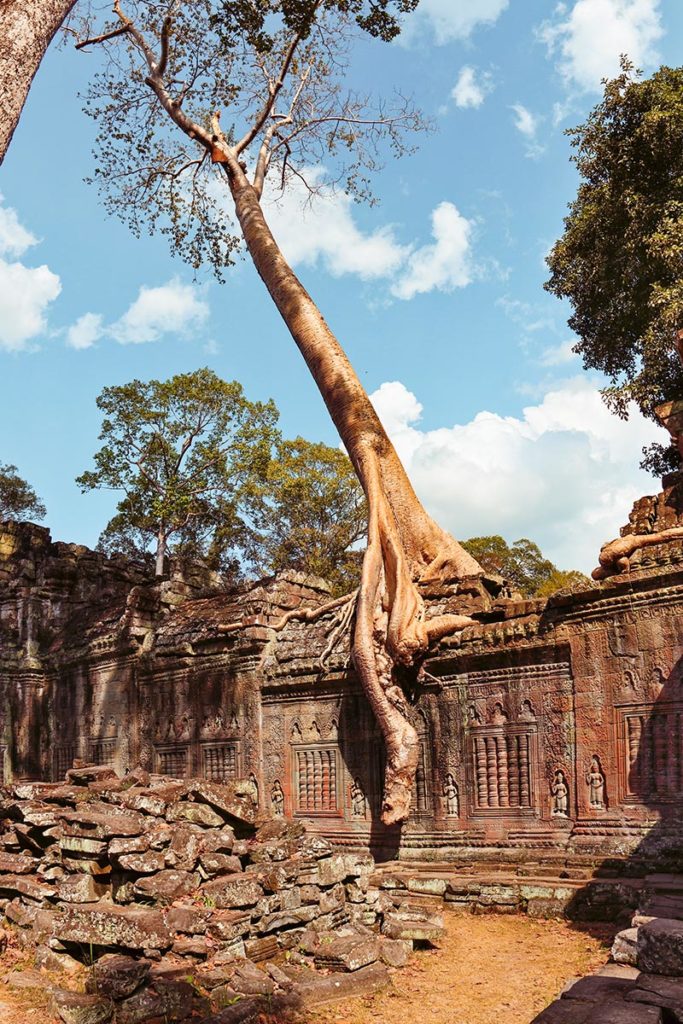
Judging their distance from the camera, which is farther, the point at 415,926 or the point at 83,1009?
the point at 415,926

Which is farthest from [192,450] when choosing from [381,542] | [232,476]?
[381,542]

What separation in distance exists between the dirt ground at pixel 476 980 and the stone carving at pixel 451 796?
1.68 metres

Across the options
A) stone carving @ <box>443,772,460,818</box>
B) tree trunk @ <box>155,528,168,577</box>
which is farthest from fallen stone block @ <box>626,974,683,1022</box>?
tree trunk @ <box>155,528,168,577</box>

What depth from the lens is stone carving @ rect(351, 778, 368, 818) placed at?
10203mm

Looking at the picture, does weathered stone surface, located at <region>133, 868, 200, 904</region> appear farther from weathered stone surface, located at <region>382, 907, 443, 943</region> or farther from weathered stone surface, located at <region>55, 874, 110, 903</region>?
weathered stone surface, located at <region>382, 907, 443, 943</region>

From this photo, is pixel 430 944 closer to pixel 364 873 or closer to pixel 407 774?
pixel 364 873

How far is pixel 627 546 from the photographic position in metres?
8.62

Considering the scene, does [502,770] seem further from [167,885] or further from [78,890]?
[78,890]

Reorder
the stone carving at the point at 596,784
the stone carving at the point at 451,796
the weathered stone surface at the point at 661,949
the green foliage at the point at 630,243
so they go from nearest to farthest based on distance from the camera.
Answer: the weathered stone surface at the point at 661,949, the stone carving at the point at 596,784, the stone carving at the point at 451,796, the green foliage at the point at 630,243

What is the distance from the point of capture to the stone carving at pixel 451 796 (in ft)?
31.1

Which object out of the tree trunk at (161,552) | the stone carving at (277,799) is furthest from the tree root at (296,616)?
the tree trunk at (161,552)

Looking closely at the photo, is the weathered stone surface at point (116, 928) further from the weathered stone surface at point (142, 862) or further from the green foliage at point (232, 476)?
the green foliage at point (232, 476)

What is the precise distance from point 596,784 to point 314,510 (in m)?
18.7

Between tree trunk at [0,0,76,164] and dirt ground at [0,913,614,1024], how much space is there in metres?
5.10
